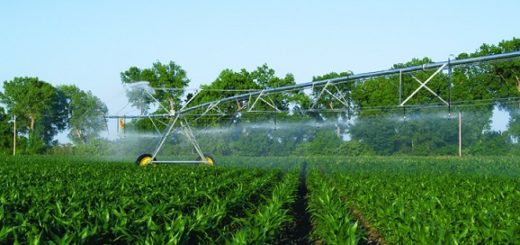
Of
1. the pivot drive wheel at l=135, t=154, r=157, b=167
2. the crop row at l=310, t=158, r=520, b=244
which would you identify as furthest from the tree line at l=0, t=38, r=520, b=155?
the crop row at l=310, t=158, r=520, b=244

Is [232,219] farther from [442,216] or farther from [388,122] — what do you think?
[388,122]

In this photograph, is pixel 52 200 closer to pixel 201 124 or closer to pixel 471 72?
pixel 201 124

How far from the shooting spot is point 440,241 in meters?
5.75

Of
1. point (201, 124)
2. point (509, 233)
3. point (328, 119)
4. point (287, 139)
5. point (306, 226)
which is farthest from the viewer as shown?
point (328, 119)

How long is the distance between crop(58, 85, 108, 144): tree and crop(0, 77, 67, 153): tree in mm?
3014

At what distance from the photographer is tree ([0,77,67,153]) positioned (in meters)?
91.1

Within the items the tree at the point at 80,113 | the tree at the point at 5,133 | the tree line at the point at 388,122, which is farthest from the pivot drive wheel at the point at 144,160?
the tree at the point at 80,113

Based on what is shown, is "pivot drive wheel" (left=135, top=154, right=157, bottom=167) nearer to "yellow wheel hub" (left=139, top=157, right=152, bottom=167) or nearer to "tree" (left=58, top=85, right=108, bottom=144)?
"yellow wheel hub" (left=139, top=157, right=152, bottom=167)

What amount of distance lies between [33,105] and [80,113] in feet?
27.0

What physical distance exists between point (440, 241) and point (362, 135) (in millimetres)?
50795

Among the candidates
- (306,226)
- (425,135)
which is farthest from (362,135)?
(306,226)

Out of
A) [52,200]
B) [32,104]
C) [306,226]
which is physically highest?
[32,104]

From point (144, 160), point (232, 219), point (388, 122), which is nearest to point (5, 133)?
point (388, 122)

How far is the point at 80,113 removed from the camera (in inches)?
3939
